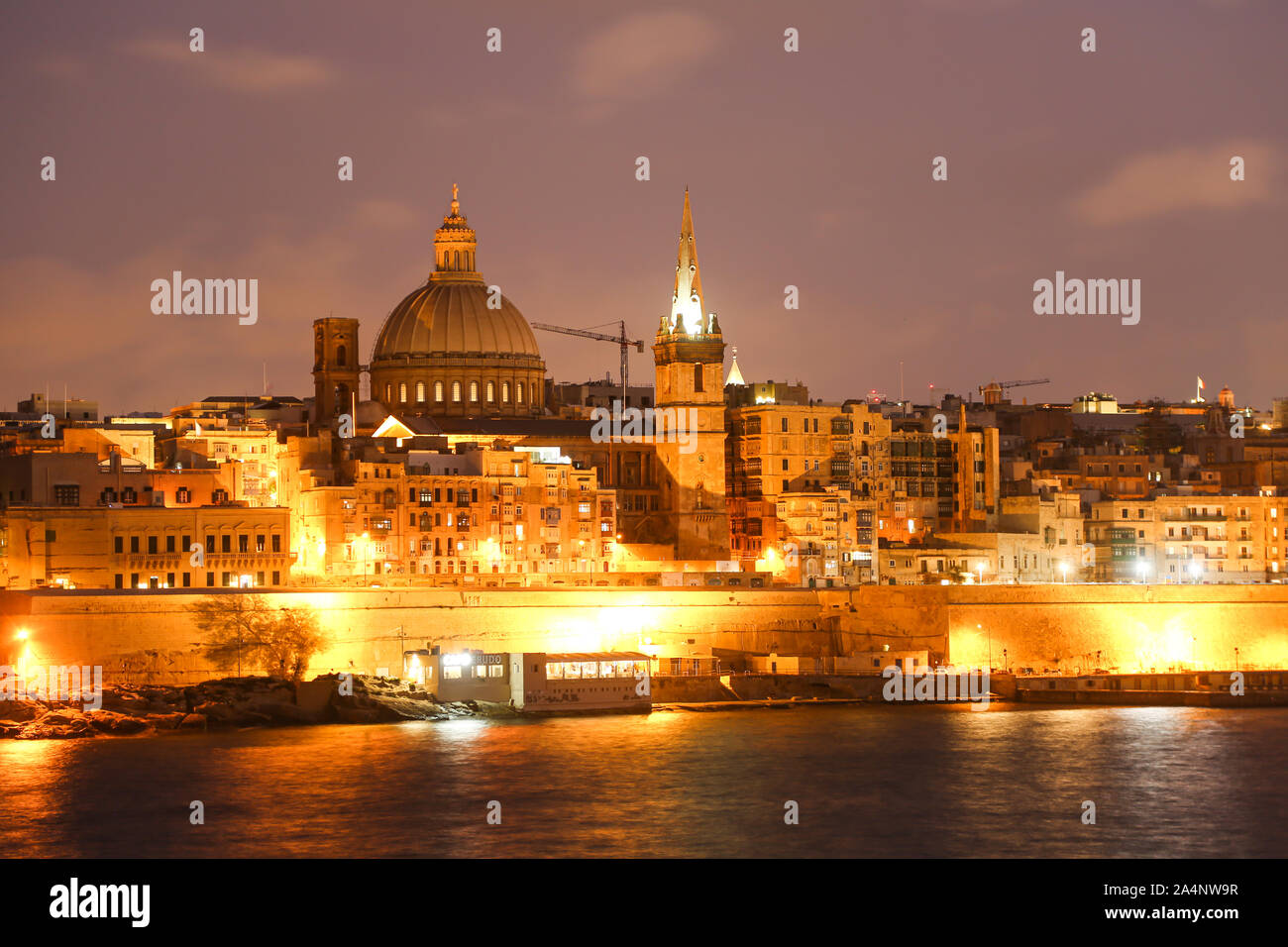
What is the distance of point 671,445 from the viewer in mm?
72125

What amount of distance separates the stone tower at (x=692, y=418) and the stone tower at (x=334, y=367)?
12.1 metres

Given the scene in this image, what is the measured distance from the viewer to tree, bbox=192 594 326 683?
55000mm

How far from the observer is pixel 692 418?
7231cm

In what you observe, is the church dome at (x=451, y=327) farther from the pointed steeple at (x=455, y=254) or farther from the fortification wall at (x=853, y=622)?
the fortification wall at (x=853, y=622)

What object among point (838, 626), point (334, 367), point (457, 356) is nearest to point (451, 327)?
point (457, 356)

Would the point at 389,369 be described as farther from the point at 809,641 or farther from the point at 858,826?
the point at 858,826

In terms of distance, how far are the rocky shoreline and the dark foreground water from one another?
1.20m

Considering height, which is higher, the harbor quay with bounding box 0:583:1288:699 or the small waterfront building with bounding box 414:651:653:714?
the harbor quay with bounding box 0:583:1288:699

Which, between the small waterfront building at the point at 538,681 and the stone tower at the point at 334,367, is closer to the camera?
the small waterfront building at the point at 538,681

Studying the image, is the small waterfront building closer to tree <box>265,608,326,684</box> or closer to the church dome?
tree <box>265,608,326,684</box>

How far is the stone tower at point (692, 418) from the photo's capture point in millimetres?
71000

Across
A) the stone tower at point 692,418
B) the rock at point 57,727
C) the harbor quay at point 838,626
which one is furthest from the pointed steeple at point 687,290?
the rock at point 57,727

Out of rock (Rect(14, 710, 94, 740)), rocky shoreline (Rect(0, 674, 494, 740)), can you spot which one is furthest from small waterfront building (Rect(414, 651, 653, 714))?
rock (Rect(14, 710, 94, 740))
